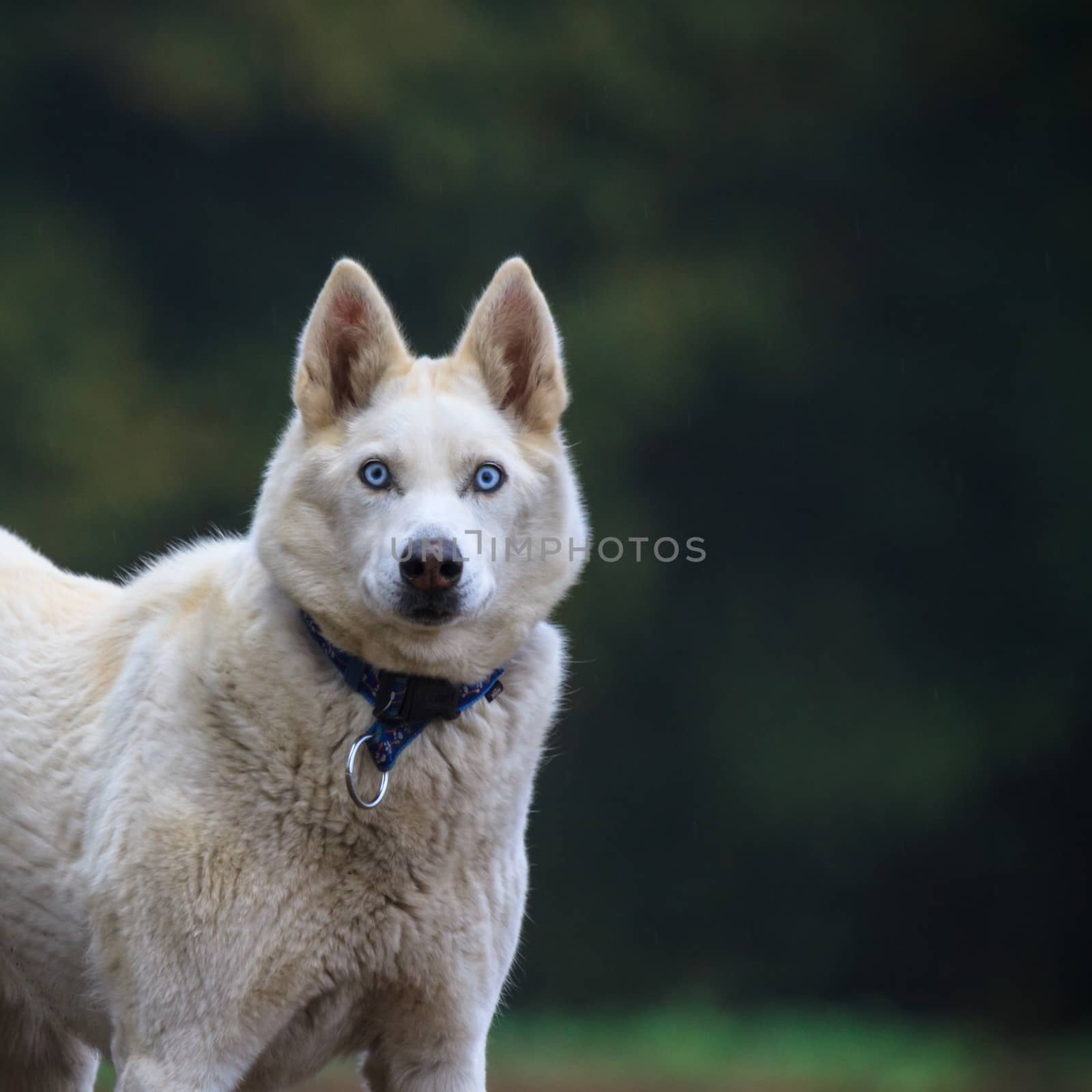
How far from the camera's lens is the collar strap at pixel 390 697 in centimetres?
Answer: 252

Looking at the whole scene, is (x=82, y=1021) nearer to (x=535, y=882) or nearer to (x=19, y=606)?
(x=19, y=606)

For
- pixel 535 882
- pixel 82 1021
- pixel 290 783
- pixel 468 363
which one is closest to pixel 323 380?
pixel 468 363

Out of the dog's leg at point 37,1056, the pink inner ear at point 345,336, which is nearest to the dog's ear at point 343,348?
the pink inner ear at point 345,336

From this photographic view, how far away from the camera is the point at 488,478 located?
8.23ft

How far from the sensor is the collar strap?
2516 mm

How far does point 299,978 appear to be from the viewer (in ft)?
8.04

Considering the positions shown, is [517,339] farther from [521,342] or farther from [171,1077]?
[171,1077]

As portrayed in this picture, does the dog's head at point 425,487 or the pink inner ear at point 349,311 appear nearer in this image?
the dog's head at point 425,487

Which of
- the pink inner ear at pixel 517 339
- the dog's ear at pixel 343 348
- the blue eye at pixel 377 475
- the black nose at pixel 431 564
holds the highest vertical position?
the pink inner ear at pixel 517 339

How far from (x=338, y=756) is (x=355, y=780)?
5 cm

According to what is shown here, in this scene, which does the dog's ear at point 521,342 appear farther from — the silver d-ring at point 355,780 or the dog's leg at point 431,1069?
the dog's leg at point 431,1069

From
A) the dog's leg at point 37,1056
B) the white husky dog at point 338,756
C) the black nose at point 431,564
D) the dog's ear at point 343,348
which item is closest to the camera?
the black nose at point 431,564

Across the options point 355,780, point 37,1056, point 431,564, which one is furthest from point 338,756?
point 37,1056

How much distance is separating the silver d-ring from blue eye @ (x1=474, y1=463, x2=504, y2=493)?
16.6 inches
